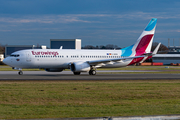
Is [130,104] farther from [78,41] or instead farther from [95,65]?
[78,41]

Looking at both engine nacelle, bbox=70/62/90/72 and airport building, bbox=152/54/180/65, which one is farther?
airport building, bbox=152/54/180/65

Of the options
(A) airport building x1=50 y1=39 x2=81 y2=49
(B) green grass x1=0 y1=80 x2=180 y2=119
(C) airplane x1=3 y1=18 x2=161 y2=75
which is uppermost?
(A) airport building x1=50 y1=39 x2=81 y2=49

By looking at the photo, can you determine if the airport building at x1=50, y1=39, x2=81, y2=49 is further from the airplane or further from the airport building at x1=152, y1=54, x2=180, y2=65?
the airplane

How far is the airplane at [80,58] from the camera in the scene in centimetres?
4016

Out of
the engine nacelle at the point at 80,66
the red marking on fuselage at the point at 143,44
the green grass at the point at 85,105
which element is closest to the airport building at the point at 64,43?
the red marking on fuselage at the point at 143,44

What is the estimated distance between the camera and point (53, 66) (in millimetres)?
41000

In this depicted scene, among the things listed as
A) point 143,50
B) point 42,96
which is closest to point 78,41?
point 143,50

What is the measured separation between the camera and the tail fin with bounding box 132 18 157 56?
46.3 meters

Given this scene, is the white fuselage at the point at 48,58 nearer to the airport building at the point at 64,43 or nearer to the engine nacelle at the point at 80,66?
the engine nacelle at the point at 80,66

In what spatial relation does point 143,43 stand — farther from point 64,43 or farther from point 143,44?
point 64,43

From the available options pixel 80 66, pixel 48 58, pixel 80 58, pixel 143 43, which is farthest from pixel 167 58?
pixel 48 58

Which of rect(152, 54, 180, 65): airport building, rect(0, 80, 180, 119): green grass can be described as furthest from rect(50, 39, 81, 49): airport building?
rect(0, 80, 180, 119): green grass

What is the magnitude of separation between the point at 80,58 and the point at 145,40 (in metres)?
11.9

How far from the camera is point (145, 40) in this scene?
46.7 metres
